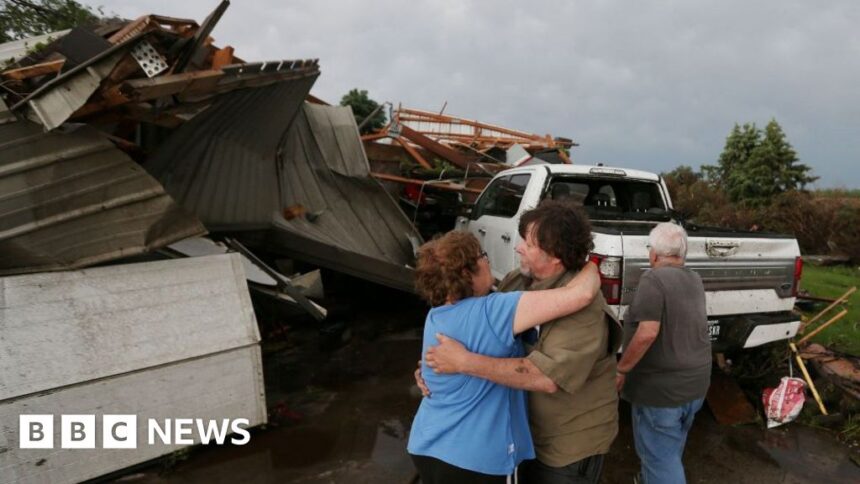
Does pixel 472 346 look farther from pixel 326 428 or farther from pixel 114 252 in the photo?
pixel 326 428

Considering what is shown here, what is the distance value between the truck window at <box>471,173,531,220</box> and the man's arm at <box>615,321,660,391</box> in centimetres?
280

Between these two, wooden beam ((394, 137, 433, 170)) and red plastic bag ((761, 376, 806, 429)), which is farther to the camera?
wooden beam ((394, 137, 433, 170))

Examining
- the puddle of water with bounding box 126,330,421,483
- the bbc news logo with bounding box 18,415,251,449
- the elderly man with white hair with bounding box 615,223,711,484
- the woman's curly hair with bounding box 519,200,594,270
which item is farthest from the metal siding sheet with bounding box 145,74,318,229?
the elderly man with white hair with bounding box 615,223,711,484

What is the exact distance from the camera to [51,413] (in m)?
2.62

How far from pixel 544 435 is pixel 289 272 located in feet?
15.5

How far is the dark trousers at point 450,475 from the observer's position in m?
1.53

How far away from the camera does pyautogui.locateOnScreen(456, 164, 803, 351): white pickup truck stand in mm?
3342

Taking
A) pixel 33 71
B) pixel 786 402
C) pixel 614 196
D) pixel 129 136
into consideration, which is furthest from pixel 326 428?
pixel 614 196

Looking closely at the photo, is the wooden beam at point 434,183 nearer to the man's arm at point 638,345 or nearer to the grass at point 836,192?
the man's arm at point 638,345

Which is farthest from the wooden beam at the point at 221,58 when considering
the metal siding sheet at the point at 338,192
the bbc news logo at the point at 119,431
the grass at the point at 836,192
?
the grass at the point at 836,192

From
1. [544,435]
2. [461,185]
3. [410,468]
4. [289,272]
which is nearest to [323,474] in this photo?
[410,468]

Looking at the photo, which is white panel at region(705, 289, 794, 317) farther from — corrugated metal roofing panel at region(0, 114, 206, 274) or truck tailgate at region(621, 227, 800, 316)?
corrugated metal roofing panel at region(0, 114, 206, 274)

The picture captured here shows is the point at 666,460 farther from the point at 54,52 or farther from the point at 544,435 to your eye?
the point at 54,52

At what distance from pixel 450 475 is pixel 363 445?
218 centimetres
